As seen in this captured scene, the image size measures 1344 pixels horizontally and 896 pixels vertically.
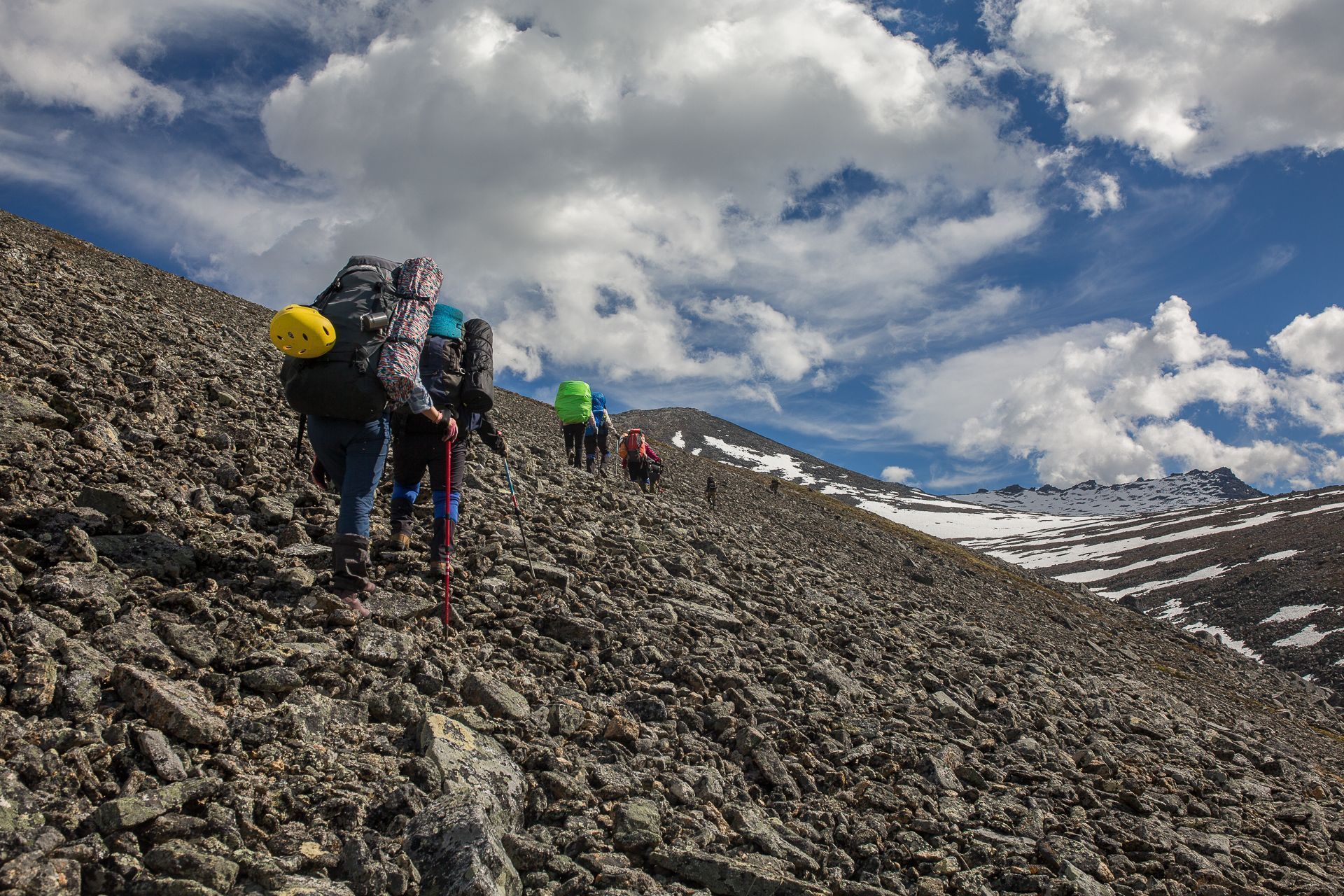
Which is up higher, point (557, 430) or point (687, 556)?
point (557, 430)

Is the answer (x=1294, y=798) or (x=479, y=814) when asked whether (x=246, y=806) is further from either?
(x=1294, y=798)

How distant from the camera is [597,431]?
61.9ft

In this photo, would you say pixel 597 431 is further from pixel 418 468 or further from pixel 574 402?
pixel 418 468

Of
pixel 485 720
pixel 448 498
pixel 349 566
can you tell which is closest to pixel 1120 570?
pixel 448 498

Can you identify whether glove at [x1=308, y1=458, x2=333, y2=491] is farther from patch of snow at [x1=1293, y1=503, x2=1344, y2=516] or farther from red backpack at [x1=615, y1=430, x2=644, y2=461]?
patch of snow at [x1=1293, y1=503, x2=1344, y2=516]

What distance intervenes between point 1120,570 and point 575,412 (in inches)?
4197

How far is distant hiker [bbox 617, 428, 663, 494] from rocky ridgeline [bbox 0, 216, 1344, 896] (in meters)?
9.19

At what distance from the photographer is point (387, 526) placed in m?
7.99

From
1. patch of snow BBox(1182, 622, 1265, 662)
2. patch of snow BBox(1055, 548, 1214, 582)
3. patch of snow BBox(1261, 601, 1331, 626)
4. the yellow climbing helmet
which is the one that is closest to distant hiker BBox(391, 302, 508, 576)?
the yellow climbing helmet

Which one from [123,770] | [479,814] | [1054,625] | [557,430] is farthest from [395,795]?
[557,430]

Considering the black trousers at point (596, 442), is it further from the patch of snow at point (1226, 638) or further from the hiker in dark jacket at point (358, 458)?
the patch of snow at point (1226, 638)

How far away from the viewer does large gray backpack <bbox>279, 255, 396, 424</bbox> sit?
538 cm

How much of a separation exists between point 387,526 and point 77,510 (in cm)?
293

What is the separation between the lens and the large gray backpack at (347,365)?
538 centimetres
